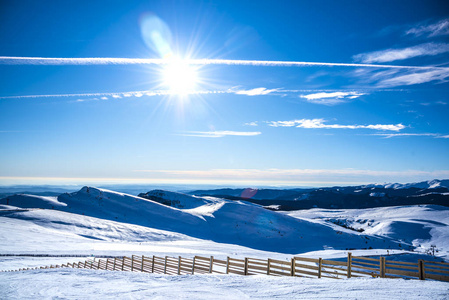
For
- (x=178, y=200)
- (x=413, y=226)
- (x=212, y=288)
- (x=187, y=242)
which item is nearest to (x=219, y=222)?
(x=187, y=242)

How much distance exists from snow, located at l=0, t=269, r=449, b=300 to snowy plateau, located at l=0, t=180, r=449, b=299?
0.05 m

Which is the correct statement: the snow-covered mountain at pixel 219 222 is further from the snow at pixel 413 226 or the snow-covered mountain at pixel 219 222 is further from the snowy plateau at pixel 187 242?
the snow at pixel 413 226

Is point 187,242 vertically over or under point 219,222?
under

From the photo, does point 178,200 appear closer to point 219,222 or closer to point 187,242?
point 219,222

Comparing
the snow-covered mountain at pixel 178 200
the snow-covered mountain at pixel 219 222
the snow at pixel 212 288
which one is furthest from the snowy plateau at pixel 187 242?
the snow-covered mountain at pixel 178 200

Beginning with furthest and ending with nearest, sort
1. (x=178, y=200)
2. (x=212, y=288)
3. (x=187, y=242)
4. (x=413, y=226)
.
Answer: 1. (x=178, y=200)
2. (x=413, y=226)
3. (x=187, y=242)
4. (x=212, y=288)

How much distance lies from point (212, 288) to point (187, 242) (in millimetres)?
46865

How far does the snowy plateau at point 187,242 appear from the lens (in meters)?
13.0

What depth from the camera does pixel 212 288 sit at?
14.0 metres

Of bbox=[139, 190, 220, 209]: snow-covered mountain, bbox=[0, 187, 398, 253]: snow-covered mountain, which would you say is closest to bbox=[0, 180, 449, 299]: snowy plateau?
bbox=[0, 187, 398, 253]: snow-covered mountain

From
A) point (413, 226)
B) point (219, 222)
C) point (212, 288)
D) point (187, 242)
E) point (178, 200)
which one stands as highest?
point (212, 288)

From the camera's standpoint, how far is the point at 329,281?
13898mm

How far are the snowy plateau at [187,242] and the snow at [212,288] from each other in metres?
0.05

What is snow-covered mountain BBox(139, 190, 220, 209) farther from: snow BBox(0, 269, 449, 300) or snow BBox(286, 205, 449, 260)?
snow BBox(0, 269, 449, 300)
